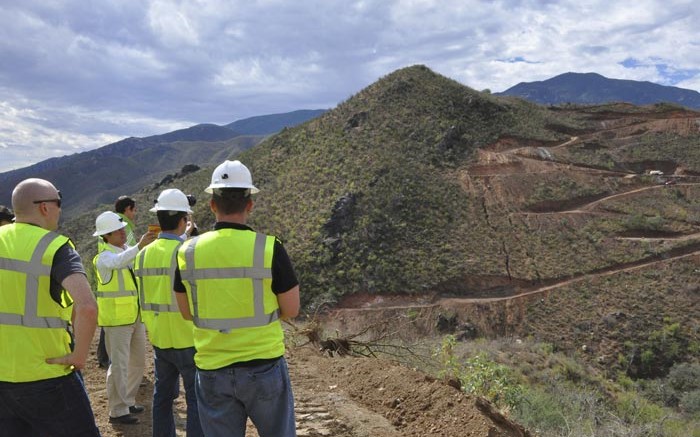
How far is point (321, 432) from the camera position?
14.1ft

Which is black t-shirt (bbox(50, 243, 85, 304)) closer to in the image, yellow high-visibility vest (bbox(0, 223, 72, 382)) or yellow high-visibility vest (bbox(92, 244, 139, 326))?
yellow high-visibility vest (bbox(0, 223, 72, 382))

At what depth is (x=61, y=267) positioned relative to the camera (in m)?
2.42

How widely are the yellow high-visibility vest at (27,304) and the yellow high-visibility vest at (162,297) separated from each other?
806mm

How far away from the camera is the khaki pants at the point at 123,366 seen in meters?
4.34

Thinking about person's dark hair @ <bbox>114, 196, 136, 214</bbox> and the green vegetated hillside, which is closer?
person's dark hair @ <bbox>114, 196, 136, 214</bbox>

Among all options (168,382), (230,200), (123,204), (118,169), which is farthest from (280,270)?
(118,169)

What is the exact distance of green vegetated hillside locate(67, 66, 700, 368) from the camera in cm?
1894

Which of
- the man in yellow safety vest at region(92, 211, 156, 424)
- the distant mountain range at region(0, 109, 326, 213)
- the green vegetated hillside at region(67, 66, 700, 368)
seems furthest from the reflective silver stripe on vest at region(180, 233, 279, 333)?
the distant mountain range at region(0, 109, 326, 213)

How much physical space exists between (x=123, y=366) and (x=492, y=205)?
21.9 meters

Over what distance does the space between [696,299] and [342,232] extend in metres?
13.8

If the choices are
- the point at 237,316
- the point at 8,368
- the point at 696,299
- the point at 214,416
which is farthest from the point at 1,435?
the point at 696,299

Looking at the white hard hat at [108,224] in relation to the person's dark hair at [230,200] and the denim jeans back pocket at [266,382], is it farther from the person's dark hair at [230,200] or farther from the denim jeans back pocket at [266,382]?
the denim jeans back pocket at [266,382]

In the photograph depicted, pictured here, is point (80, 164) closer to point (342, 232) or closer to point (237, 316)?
point (342, 232)

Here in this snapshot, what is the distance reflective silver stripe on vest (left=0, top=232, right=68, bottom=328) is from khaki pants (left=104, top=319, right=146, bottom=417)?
2.06 meters
